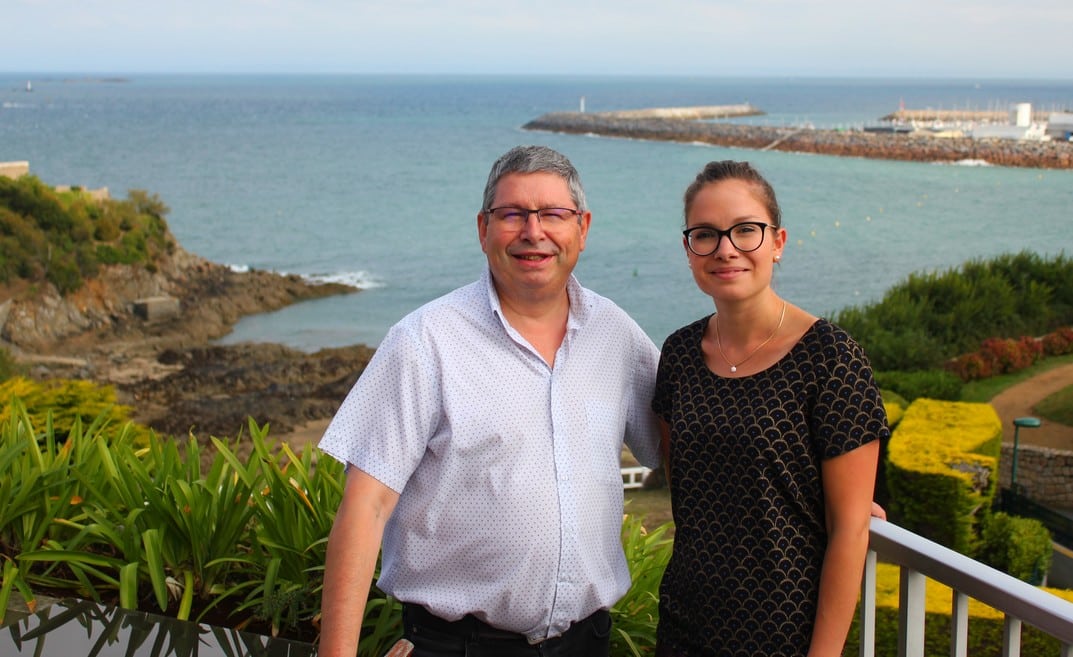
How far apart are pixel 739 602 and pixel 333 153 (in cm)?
10600

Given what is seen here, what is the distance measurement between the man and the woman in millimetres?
222

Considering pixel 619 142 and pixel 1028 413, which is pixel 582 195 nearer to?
pixel 1028 413

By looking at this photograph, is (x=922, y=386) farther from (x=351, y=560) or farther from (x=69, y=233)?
(x=69, y=233)

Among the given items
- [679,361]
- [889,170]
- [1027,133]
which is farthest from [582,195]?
[1027,133]

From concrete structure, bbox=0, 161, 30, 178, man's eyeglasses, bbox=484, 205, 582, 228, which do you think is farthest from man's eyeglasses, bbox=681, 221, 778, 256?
concrete structure, bbox=0, 161, 30, 178

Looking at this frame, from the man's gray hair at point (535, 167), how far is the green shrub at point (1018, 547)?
35.1 feet

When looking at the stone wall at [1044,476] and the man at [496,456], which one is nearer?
the man at [496,456]

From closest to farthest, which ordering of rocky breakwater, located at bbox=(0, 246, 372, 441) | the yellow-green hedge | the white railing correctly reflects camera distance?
the white railing
the yellow-green hedge
rocky breakwater, located at bbox=(0, 246, 372, 441)

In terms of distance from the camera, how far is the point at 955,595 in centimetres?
231

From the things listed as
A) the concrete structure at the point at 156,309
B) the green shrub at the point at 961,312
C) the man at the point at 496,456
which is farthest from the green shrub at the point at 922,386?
the concrete structure at the point at 156,309

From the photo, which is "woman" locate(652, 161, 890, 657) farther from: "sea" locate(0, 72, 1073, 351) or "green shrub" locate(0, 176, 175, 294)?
"green shrub" locate(0, 176, 175, 294)

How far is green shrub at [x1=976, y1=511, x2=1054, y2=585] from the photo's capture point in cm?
1184

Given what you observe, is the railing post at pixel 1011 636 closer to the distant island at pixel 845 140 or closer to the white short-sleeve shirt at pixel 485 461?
the white short-sleeve shirt at pixel 485 461

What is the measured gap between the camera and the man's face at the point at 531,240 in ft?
8.22
